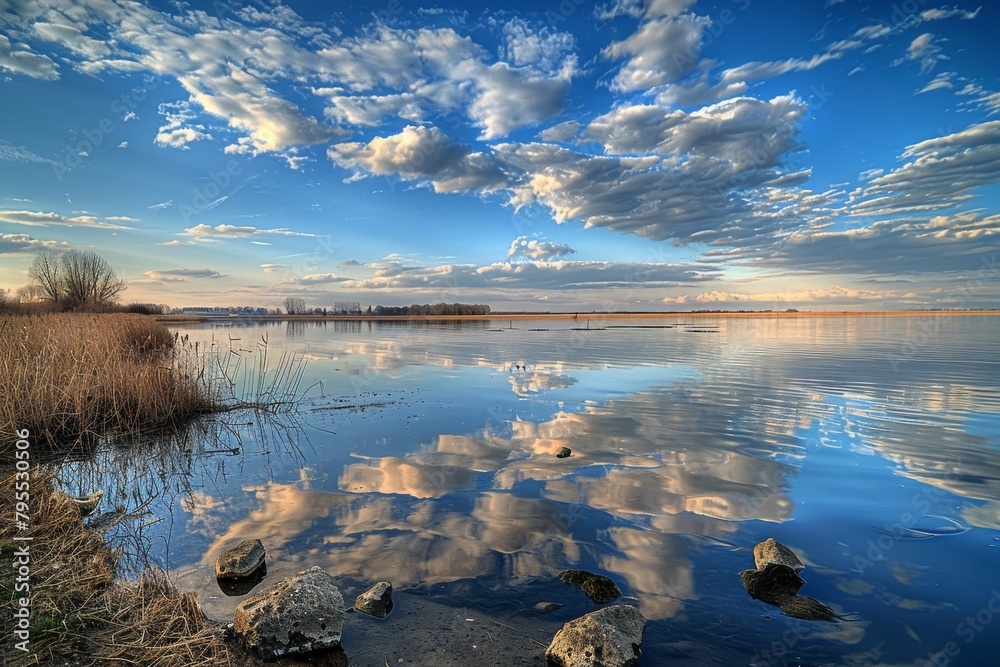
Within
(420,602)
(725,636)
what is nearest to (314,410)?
(420,602)

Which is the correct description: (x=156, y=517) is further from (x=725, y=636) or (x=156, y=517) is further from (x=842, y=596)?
(x=842, y=596)

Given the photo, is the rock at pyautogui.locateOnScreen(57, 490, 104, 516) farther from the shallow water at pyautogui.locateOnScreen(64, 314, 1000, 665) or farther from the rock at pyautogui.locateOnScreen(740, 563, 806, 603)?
the rock at pyautogui.locateOnScreen(740, 563, 806, 603)

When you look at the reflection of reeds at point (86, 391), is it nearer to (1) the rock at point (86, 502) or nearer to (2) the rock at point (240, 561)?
(1) the rock at point (86, 502)

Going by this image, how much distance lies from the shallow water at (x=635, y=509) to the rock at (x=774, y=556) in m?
0.17

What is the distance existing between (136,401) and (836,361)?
2969cm

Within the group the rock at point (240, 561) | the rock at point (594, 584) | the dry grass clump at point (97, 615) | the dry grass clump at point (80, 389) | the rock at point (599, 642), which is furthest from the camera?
the dry grass clump at point (80, 389)

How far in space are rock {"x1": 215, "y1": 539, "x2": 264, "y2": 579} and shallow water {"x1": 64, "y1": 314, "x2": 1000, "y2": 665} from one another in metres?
0.19

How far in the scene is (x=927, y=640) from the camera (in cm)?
414

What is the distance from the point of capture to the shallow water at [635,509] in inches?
174

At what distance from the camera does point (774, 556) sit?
5055 millimetres

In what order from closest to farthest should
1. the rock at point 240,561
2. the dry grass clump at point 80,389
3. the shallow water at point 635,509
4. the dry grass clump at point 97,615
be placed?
the dry grass clump at point 97,615
the shallow water at point 635,509
the rock at point 240,561
the dry grass clump at point 80,389

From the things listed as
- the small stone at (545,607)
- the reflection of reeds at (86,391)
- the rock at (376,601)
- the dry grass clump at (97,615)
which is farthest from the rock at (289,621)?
the reflection of reeds at (86,391)

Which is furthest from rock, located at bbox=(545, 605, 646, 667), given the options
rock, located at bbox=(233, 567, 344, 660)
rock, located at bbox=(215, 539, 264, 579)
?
rock, located at bbox=(215, 539, 264, 579)

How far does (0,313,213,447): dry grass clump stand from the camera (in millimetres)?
10328
